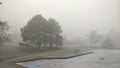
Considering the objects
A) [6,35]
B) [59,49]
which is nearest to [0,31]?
[6,35]

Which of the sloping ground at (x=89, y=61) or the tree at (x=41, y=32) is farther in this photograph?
the tree at (x=41, y=32)

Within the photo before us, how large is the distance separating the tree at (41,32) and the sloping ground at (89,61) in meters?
0.63

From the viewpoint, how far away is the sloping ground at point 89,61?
5.72 metres

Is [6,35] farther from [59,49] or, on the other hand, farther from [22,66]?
[59,49]

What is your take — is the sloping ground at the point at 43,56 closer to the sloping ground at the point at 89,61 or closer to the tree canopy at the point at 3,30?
the sloping ground at the point at 89,61

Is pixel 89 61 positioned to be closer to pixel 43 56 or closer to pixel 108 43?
pixel 108 43

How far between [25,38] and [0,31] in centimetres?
72

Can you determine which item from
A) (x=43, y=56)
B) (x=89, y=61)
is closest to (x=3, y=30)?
(x=43, y=56)

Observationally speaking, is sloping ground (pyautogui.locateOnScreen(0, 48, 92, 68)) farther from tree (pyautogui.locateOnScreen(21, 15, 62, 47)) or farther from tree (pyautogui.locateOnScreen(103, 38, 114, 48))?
tree (pyautogui.locateOnScreen(103, 38, 114, 48))

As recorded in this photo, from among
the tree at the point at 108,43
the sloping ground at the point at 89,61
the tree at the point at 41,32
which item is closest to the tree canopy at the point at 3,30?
the tree at the point at 41,32

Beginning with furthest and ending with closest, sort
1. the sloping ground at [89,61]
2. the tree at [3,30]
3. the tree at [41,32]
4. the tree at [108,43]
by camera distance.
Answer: the tree at [108,43] → the tree at [41,32] → the tree at [3,30] → the sloping ground at [89,61]

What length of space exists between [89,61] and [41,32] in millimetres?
1609

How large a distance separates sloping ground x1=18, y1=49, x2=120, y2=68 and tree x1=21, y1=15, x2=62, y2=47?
2.07 feet

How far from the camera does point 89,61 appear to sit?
19.9 ft
